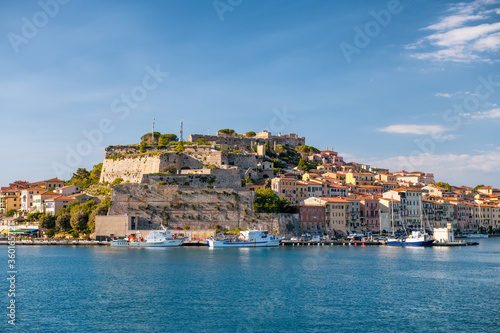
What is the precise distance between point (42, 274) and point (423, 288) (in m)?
19.4

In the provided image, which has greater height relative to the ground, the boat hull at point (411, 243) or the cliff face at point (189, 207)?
the cliff face at point (189, 207)

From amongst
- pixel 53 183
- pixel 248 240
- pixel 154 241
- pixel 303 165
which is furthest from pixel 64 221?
pixel 303 165

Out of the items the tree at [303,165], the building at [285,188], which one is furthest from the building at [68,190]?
the tree at [303,165]

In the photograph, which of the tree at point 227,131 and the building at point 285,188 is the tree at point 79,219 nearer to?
the building at point 285,188

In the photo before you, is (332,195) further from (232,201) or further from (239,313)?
(239,313)

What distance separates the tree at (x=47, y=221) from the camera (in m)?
53.4

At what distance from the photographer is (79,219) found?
165ft

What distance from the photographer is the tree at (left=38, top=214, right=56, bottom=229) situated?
53.4 m

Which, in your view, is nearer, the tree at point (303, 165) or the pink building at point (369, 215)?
the pink building at point (369, 215)

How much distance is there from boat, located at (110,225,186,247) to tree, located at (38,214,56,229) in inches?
421

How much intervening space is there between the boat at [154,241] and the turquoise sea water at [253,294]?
9.27 meters

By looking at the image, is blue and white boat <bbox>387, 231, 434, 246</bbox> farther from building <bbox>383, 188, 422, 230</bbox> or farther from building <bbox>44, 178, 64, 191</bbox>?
building <bbox>44, 178, 64, 191</bbox>

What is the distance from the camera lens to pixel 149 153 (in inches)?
2272

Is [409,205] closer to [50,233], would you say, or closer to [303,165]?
[303,165]
